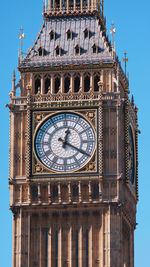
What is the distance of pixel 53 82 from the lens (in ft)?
239

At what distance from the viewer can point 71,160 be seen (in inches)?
2805

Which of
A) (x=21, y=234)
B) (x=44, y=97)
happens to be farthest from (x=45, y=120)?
(x=21, y=234)

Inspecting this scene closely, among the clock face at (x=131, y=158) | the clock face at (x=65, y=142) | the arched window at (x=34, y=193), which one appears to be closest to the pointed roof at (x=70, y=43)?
the clock face at (x=65, y=142)

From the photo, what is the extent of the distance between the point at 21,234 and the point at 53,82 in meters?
8.01

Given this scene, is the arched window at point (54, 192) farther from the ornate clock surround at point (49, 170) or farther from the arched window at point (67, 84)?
the arched window at point (67, 84)

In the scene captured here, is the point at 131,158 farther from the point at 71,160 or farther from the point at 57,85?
the point at 57,85

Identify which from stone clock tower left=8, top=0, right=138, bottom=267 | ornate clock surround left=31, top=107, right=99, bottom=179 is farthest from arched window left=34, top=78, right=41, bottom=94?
ornate clock surround left=31, top=107, right=99, bottom=179

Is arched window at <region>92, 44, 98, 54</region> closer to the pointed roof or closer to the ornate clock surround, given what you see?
the pointed roof

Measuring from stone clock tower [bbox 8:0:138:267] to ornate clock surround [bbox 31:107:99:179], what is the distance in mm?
49

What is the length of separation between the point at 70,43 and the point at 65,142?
578cm

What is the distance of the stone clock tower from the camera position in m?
70.6

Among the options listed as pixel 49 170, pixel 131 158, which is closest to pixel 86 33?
pixel 131 158

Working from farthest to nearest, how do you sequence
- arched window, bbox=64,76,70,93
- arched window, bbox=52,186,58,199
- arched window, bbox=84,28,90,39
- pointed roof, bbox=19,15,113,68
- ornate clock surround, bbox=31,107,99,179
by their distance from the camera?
arched window, bbox=84,28,90,39, pointed roof, bbox=19,15,113,68, arched window, bbox=64,76,70,93, arched window, bbox=52,186,58,199, ornate clock surround, bbox=31,107,99,179

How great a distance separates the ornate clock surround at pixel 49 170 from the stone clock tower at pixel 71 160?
49mm
